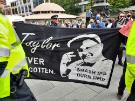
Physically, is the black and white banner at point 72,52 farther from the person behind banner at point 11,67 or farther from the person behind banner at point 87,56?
the person behind banner at point 11,67

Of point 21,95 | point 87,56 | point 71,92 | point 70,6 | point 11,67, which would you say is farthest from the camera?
point 70,6

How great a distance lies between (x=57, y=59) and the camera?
4289mm

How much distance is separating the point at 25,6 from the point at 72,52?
10258 centimetres

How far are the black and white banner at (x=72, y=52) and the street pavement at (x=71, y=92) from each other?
315 mm

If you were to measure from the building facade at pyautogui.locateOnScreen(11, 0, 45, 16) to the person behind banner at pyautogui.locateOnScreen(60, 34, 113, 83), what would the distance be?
8892cm

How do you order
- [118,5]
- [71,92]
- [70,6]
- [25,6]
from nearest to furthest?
[71,92]
[118,5]
[70,6]
[25,6]

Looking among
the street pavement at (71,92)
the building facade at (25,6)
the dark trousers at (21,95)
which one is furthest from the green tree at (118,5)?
the building facade at (25,6)

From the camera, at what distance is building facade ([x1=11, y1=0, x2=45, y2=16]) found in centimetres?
9431

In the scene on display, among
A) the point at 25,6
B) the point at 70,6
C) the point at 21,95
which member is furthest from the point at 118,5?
the point at 25,6

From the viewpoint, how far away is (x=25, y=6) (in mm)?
103250

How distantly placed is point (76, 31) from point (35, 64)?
99cm

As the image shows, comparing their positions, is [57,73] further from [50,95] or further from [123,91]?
[123,91]

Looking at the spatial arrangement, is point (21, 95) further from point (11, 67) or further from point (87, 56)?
point (87, 56)

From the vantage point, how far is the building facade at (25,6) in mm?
94312
